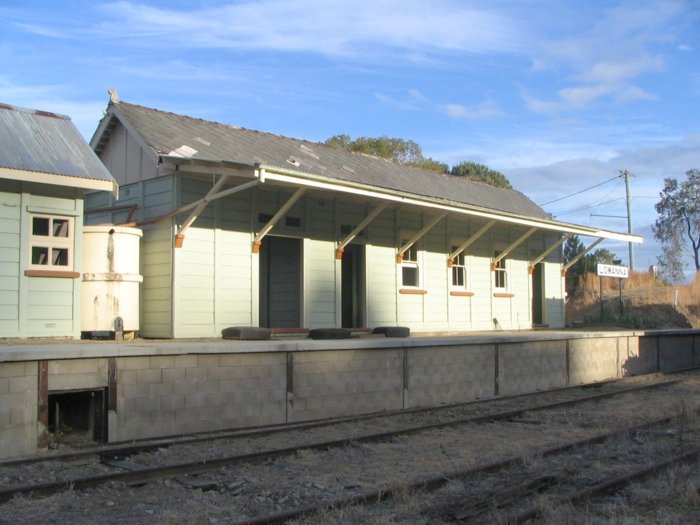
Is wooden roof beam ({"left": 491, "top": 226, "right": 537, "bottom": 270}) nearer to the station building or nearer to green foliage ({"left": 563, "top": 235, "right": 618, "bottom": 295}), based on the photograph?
the station building

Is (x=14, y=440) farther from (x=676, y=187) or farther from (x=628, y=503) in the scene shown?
(x=676, y=187)

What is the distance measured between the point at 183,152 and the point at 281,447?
7.34 m

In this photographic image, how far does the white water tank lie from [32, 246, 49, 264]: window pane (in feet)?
3.13

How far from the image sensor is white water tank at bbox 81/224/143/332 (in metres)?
13.2

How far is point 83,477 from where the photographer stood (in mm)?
7082

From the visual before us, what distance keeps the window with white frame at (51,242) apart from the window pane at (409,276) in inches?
328

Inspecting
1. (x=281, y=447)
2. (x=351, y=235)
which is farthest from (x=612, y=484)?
(x=351, y=235)

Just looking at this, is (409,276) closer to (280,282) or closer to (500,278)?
(280,282)

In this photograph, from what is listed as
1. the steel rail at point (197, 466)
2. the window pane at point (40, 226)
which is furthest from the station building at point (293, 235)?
the steel rail at point (197, 466)

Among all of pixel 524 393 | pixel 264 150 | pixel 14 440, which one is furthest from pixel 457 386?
pixel 14 440

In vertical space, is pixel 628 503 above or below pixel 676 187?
below

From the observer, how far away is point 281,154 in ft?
57.1

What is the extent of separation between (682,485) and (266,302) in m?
11.9

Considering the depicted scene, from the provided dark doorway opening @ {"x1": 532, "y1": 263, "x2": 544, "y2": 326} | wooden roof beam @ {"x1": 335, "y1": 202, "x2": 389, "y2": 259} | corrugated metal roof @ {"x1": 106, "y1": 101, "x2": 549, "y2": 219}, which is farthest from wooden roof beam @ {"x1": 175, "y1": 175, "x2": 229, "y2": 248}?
dark doorway opening @ {"x1": 532, "y1": 263, "x2": 544, "y2": 326}
